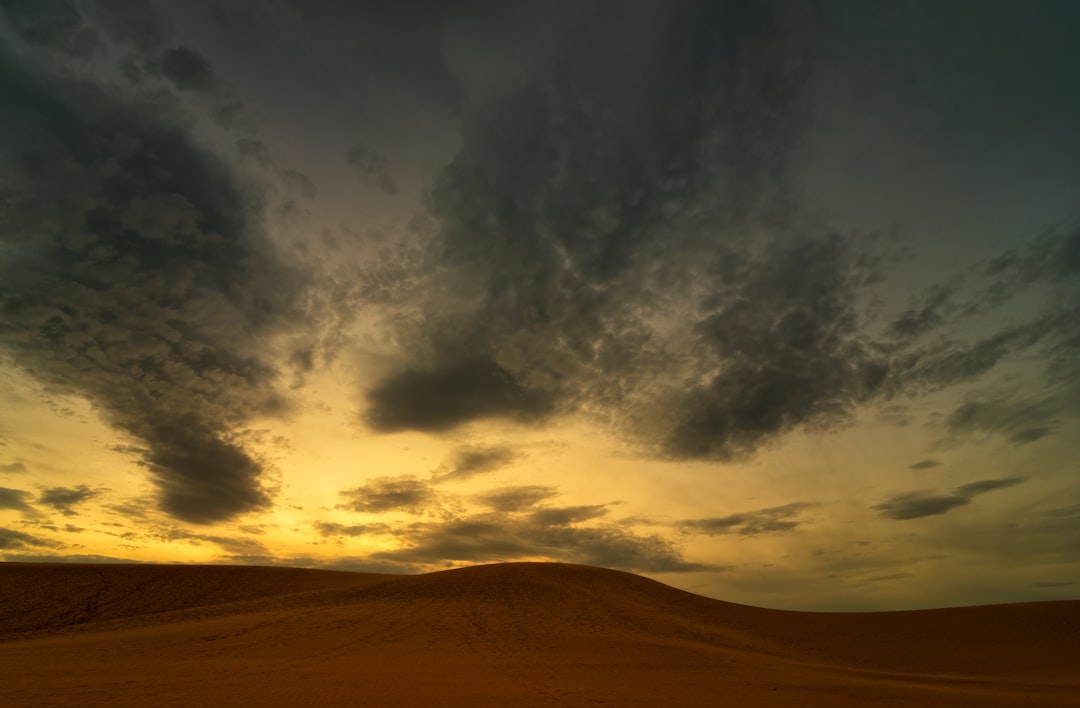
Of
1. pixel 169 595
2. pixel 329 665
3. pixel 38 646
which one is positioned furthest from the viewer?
pixel 169 595

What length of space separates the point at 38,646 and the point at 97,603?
1935 centimetres

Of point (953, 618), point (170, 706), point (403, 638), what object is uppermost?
point (953, 618)

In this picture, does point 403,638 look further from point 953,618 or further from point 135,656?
point 953,618

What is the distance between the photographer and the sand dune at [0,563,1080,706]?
2128 centimetres

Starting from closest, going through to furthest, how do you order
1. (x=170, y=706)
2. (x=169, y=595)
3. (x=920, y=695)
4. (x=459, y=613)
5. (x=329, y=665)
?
(x=170, y=706) → (x=920, y=695) → (x=329, y=665) → (x=459, y=613) → (x=169, y=595)

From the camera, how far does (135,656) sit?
29.2 metres

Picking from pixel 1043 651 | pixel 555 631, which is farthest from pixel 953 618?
pixel 555 631

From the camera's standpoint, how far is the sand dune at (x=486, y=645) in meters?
21.3

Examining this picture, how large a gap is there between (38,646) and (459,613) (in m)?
25.1

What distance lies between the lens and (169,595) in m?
54.9

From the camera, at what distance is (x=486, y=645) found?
33.2m

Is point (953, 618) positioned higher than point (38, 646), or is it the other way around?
point (953, 618)

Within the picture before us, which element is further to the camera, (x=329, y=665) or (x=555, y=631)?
(x=555, y=631)

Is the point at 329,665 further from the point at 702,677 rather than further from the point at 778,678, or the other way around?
the point at 778,678
